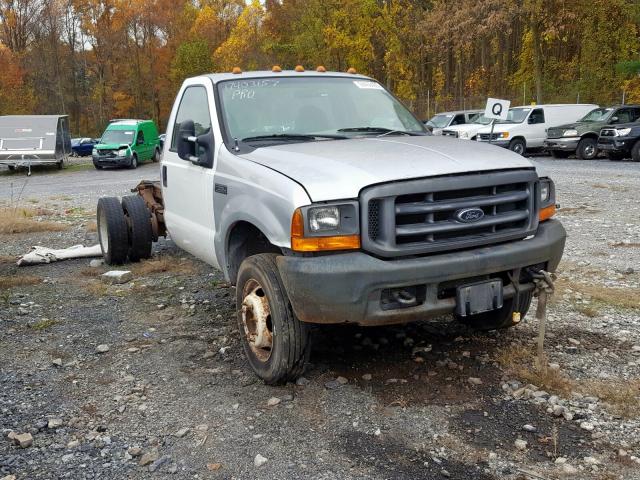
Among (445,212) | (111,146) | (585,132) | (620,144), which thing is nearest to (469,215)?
(445,212)

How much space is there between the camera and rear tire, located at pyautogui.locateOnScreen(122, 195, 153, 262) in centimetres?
743

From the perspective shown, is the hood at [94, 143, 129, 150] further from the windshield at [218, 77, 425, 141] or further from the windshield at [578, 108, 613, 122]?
the windshield at [218, 77, 425, 141]

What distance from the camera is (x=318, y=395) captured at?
4035 millimetres

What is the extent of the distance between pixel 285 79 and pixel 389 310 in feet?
8.14

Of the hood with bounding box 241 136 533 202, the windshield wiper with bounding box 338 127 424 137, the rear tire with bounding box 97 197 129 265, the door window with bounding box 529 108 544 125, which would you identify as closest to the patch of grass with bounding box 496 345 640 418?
the hood with bounding box 241 136 533 202

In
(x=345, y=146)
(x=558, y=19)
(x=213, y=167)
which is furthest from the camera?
(x=558, y=19)

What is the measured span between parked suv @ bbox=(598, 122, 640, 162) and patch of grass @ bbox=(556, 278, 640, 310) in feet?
51.3

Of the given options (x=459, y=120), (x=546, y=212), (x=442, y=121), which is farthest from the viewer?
(x=442, y=121)

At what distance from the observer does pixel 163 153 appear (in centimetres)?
611

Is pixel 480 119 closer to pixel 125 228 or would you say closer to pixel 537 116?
pixel 537 116

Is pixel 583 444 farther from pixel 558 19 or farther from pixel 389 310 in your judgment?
pixel 558 19

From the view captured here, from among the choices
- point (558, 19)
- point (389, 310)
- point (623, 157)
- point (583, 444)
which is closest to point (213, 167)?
point (389, 310)

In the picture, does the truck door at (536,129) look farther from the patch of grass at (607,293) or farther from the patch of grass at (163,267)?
the patch of grass at (163,267)

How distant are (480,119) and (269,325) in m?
22.0
